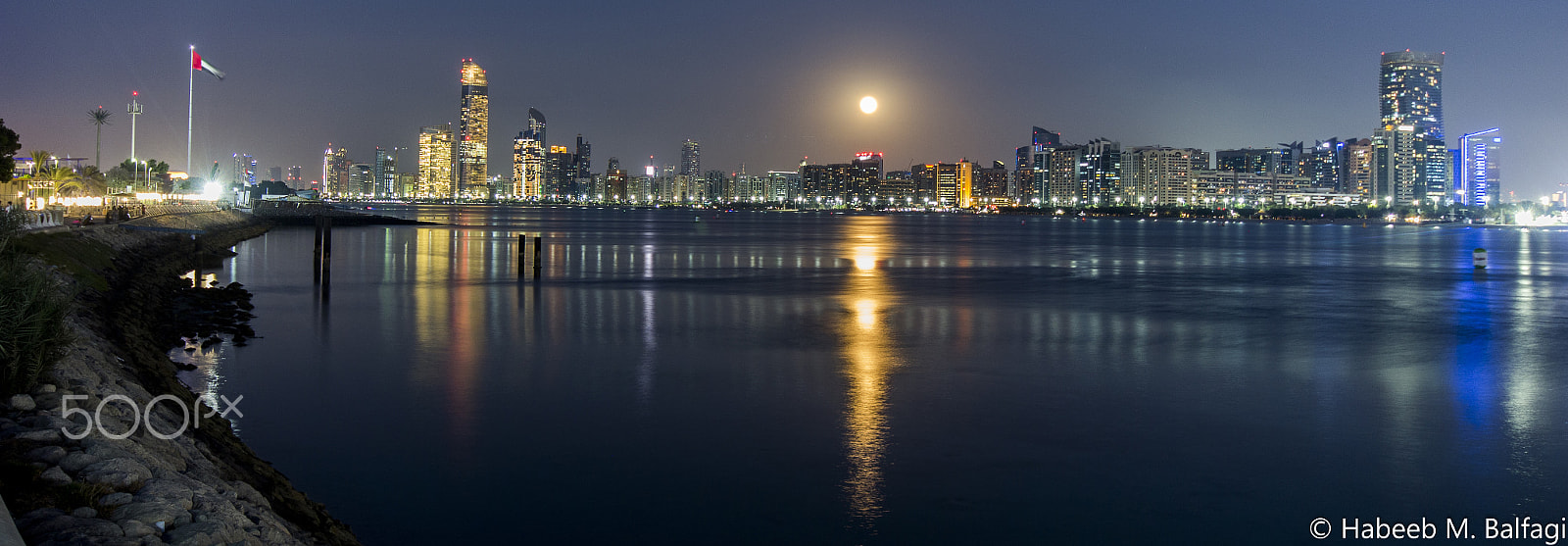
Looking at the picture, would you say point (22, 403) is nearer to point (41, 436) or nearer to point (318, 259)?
point (41, 436)

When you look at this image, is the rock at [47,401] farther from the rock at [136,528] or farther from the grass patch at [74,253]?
the grass patch at [74,253]

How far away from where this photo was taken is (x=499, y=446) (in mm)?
12742

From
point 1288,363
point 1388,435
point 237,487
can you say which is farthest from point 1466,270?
point 237,487

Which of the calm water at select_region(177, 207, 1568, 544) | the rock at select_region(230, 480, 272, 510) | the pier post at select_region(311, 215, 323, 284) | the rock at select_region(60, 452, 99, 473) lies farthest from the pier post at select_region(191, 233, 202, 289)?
the rock at select_region(60, 452, 99, 473)

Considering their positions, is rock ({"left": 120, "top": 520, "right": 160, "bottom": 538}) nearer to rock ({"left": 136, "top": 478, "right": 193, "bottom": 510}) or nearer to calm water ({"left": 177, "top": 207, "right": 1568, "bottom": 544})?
rock ({"left": 136, "top": 478, "right": 193, "bottom": 510})

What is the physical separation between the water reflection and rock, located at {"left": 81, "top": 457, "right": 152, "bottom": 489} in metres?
5.71

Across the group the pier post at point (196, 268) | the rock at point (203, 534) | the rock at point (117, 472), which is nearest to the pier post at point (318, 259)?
the pier post at point (196, 268)

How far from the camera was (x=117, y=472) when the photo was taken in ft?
25.4

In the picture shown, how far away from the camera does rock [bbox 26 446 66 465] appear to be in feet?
26.0

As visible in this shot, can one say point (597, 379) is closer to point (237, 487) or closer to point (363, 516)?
point (363, 516)

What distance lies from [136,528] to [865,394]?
423 inches

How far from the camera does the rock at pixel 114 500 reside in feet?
23.4

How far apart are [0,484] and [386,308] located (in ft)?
70.7

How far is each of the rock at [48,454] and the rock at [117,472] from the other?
30cm
